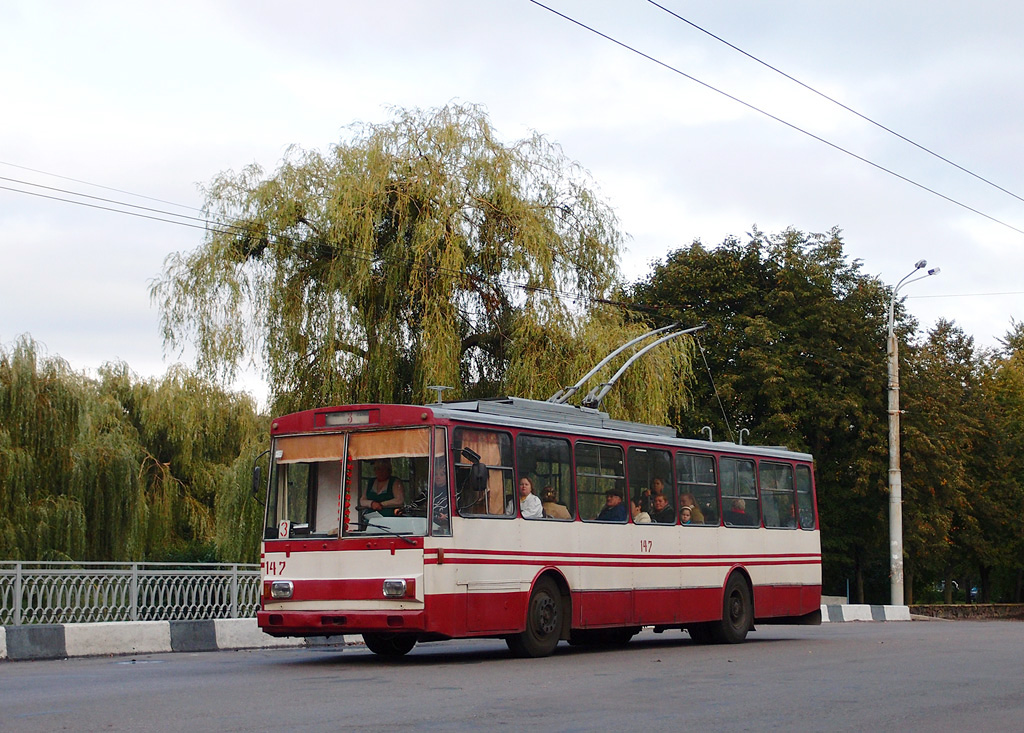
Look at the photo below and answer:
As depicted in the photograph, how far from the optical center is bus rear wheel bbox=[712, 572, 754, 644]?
18.1 metres

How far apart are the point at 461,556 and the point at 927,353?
35.9m

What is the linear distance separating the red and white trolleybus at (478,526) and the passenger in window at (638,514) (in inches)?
0.8

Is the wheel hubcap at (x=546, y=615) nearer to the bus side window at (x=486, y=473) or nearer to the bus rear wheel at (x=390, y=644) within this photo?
the bus side window at (x=486, y=473)

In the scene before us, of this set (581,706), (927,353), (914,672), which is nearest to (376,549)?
(581,706)

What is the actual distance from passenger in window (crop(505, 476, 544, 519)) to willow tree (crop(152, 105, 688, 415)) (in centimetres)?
1021

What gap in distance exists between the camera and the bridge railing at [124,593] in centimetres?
1604

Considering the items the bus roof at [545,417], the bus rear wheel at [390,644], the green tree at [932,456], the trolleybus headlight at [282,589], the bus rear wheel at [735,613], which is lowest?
the bus rear wheel at [390,644]

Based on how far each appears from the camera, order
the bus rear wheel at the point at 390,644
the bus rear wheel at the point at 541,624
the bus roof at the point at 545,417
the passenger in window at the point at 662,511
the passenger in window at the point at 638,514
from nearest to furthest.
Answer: the bus roof at the point at 545,417
the bus rear wheel at the point at 541,624
the bus rear wheel at the point at 390,644
the passenger in window at the point at 638,514
the passenger in window at the point at 662,511

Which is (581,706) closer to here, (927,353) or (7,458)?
(7,458)

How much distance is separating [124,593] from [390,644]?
4286 mm

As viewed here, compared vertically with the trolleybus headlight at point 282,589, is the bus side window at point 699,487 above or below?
above

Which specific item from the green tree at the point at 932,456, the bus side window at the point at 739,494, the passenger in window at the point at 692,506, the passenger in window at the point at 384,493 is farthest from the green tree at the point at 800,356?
the passenger in window at the point at 384,493

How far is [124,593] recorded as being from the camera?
17.2m

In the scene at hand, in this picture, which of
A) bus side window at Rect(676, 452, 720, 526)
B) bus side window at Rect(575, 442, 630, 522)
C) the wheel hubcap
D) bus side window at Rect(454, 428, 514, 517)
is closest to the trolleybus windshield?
bus side window at Rect(454, 428, 514, 517)
